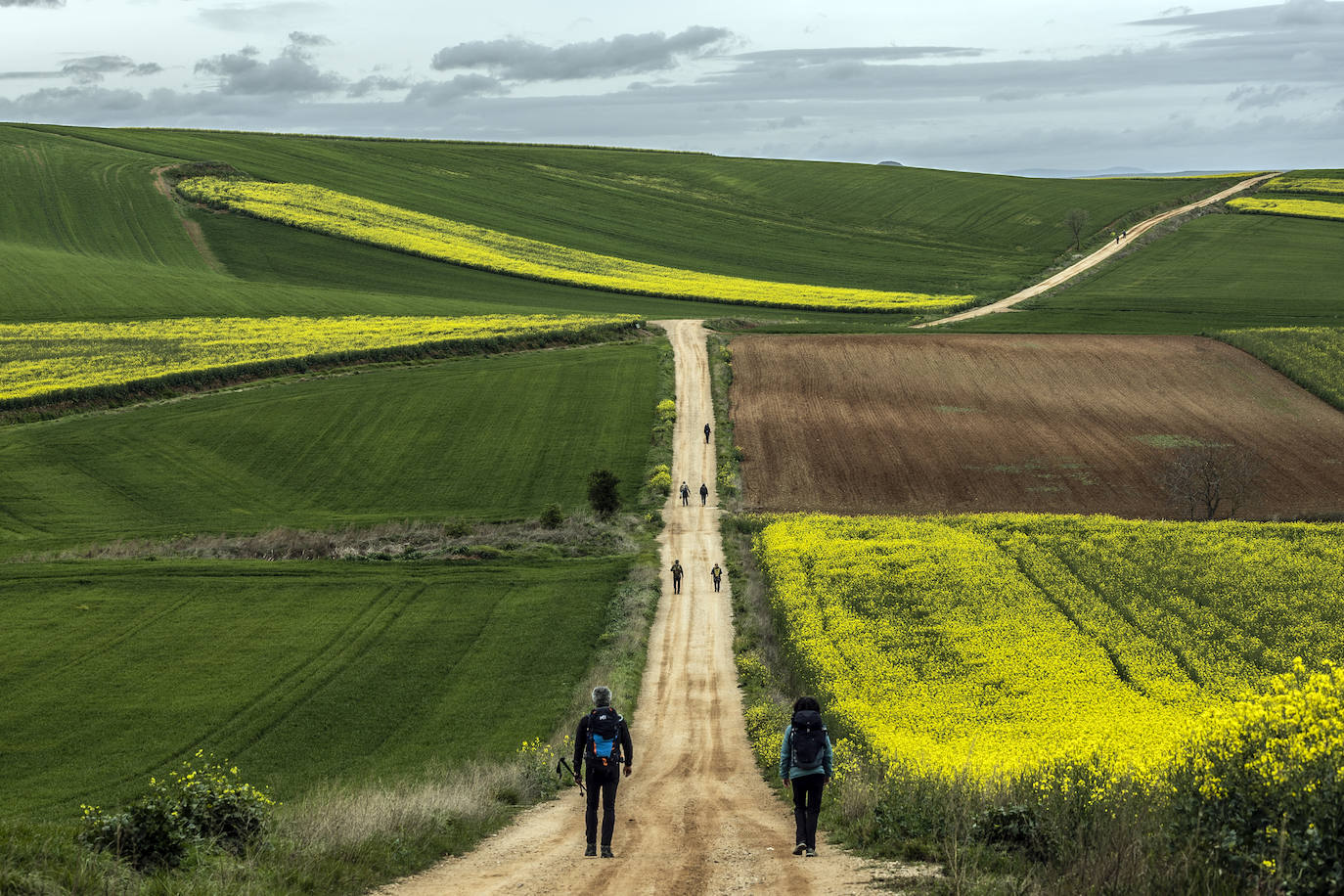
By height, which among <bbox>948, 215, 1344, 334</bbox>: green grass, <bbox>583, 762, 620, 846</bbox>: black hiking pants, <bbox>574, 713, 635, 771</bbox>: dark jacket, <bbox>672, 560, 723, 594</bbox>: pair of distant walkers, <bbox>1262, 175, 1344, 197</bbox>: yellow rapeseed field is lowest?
<bbox>672, 560, 723, 594</bbox>: pair of distant walkers

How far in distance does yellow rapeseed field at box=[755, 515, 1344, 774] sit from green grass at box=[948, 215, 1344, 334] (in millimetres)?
52498

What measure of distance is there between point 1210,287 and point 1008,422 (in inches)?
2044

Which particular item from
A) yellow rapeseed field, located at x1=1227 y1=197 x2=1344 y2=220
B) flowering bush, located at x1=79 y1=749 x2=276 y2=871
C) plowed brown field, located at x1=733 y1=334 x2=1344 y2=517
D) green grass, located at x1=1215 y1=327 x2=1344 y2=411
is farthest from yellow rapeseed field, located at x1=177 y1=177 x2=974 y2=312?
flowering bush, located at x1=79 y1=749 x2=276 y2=871

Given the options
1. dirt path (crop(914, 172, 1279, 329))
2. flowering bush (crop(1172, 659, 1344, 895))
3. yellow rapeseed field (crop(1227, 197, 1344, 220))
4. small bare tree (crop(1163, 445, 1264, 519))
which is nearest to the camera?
flowering bush (crop(1172, 659, 1344, 895))

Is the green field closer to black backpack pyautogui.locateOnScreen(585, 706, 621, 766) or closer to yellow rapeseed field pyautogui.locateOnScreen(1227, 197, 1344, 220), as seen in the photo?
black backpack pyautogui.locateOnScreen(585, 706, 621, 766)

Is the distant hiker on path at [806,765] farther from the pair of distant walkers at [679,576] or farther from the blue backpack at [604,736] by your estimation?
the pair of distant walkers at [679,576]

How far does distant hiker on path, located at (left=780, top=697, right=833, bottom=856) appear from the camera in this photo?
15.2 metres

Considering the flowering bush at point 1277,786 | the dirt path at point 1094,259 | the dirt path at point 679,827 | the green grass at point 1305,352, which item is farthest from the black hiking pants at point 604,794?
the dirt path at point 1094,259

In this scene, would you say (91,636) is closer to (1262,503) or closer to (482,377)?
(482,377)

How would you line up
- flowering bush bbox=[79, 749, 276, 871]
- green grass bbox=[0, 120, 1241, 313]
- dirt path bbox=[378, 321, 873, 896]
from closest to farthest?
flowering bush bbox=[79, 749, 276, 871]
dirt path bbox=[378, 321, 873, 896]
green grass bbox=[0, 120, 1241, 313]

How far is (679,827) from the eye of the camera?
57.1 feet

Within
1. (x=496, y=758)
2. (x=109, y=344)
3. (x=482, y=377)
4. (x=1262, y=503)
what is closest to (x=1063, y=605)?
(x=496, y=758)

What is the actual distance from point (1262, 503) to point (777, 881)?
A: 4923 centimetres

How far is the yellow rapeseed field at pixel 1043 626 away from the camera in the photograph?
23.2 metres
